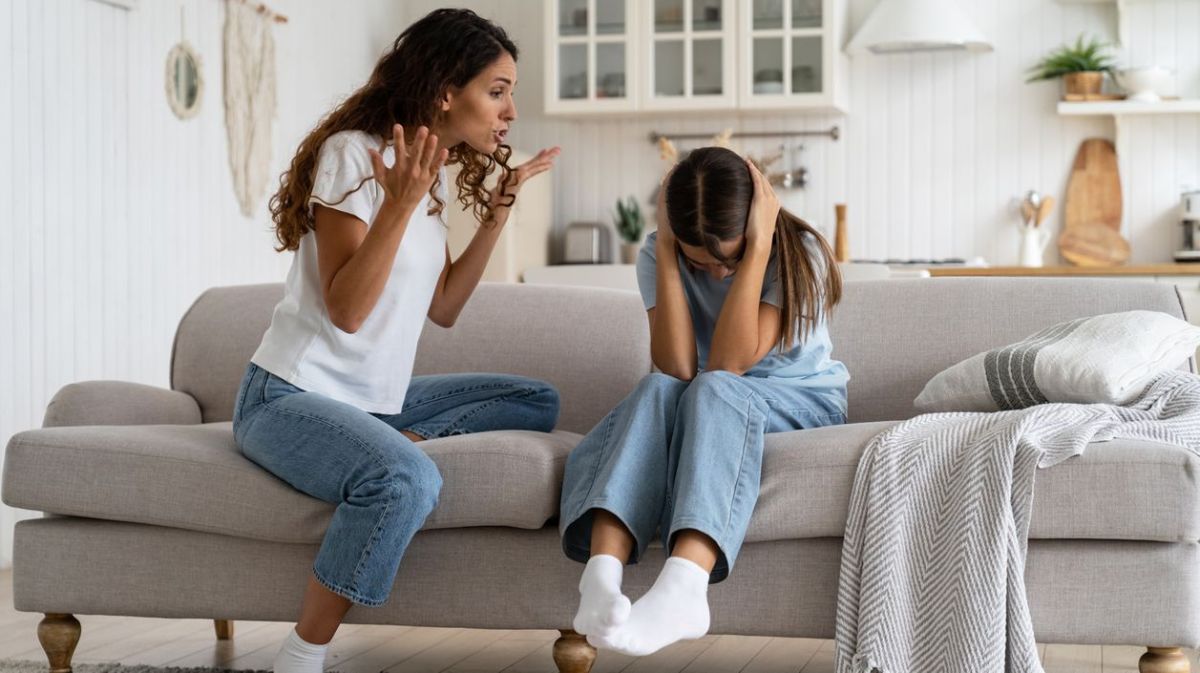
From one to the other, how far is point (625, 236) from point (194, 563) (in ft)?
11.9

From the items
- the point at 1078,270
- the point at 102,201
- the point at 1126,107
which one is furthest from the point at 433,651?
the point at 1126,107

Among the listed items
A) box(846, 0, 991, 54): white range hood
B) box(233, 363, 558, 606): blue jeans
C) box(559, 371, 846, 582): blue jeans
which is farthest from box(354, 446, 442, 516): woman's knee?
box(846, 0, 991, 54): white range hood

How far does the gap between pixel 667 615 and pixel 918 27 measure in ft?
12.1

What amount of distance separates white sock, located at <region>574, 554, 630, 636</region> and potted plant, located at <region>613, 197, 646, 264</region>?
150 inches

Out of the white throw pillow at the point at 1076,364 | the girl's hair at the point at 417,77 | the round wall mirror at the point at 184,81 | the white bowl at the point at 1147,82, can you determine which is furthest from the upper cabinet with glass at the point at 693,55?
the girl's hair at the point at 417,77

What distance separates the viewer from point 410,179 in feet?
6.57

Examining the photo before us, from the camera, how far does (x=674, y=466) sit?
79.7 inches

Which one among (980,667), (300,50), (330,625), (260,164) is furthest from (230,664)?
(300,50)

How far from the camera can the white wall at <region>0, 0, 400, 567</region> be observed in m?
3.70

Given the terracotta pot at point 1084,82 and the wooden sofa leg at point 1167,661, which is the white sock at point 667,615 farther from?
the terracotta pot at point 1084,82

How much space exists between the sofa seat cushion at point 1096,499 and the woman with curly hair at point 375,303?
1.81 ft

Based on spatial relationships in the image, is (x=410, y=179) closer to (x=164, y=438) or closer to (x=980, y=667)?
(x=164, y=438)

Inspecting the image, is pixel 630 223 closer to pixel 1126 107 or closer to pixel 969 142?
pixel 969 142

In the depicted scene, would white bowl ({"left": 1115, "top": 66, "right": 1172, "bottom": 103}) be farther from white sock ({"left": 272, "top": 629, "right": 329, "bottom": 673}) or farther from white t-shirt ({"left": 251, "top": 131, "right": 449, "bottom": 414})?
white sock ({"left": 272, "top": 629, "right": 329, "bottom": 673})
